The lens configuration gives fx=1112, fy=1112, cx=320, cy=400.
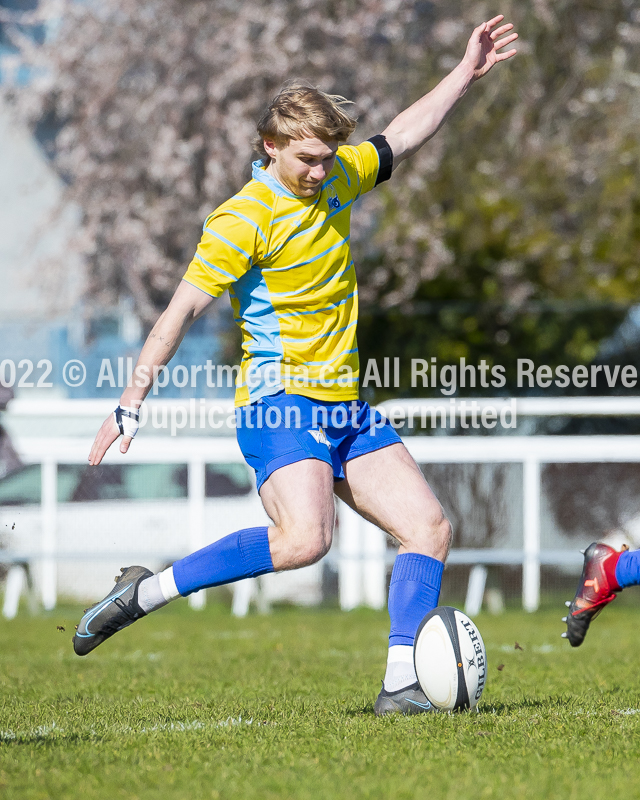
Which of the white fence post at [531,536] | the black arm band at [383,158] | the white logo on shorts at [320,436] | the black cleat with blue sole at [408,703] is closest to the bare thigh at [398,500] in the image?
the white logo on shorts at [320,436]

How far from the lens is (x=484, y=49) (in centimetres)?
483

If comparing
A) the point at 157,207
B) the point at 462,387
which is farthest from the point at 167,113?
the point at 462,387

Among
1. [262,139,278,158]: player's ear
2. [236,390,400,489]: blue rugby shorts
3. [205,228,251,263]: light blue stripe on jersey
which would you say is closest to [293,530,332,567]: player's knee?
[236,390,400,489]: blue rugby shorts

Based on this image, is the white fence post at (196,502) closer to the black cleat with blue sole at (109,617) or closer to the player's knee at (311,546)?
→ the black cleat with blue sole at (109,617)

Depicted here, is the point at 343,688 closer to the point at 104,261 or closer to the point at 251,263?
the point at 251,263

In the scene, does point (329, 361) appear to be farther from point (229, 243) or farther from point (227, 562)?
point (227, 562)

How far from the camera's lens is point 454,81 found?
4.70 meters

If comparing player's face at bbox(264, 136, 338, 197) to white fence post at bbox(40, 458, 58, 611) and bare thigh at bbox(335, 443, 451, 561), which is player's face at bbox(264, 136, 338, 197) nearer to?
bare thigh at bbox(335, 443, 451, 561)

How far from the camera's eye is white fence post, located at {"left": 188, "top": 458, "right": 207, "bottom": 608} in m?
8.88

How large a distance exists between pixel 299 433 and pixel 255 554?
0.46m

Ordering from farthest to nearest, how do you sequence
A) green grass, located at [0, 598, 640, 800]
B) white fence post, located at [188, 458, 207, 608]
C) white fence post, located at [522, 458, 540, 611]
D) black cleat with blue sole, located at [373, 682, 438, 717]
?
white fence post, located at [188, 458, 207, 608], white fence post, located at [522, 458, 540, 611], black cleat with blue sole, located at [373, 682, 438, 717], green grass, located at [0, 598, 640, 800]

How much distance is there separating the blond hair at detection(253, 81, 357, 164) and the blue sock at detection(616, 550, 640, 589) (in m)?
1.98

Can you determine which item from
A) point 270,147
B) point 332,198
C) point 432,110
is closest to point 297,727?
point 332,198

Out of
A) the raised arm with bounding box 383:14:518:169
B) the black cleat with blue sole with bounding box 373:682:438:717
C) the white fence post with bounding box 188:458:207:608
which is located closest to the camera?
the black cleat with blue sole with bounding box 373:682:438:717
